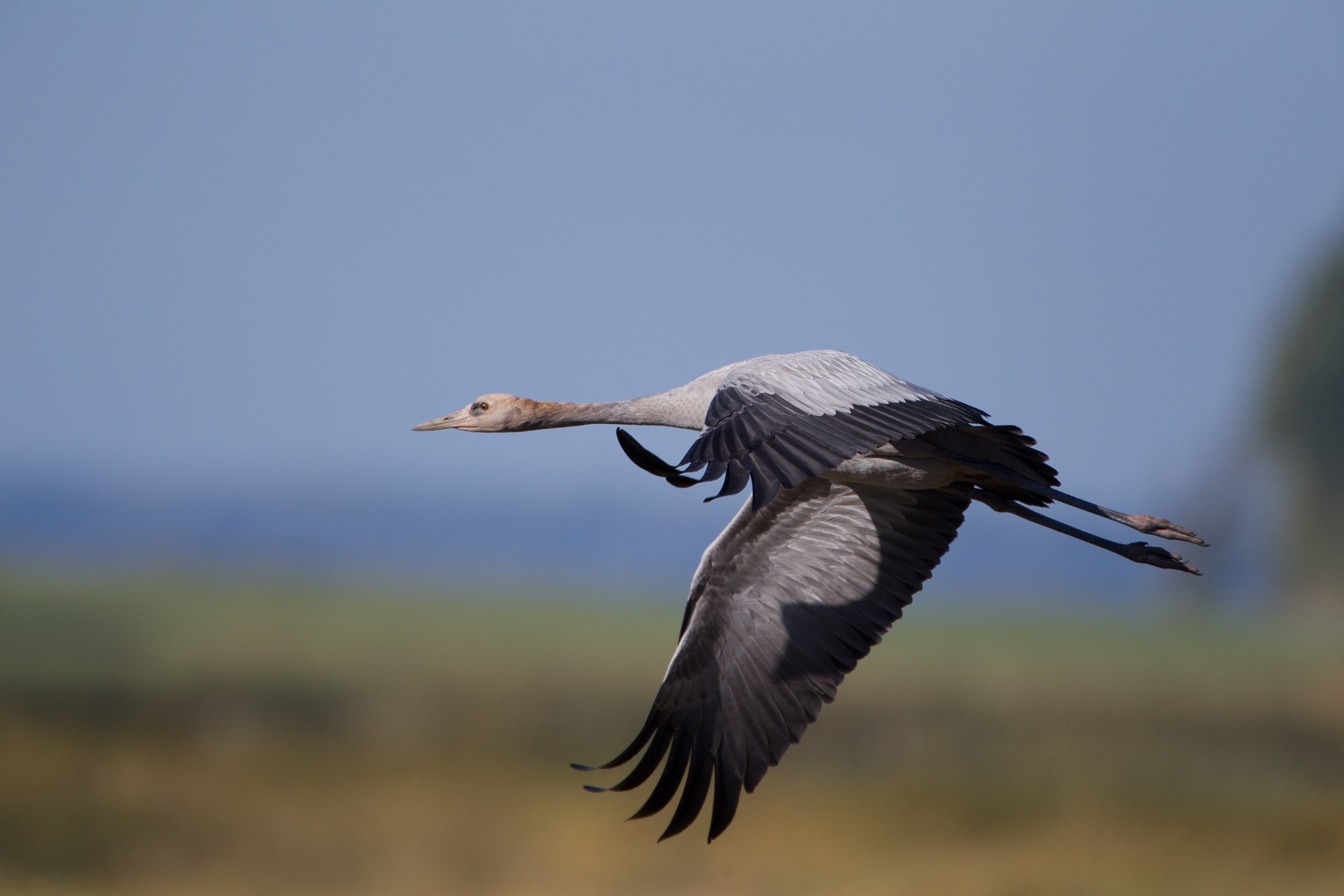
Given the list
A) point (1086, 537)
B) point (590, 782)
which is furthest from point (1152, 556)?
point (590, 782)

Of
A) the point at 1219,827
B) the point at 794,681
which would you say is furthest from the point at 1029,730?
the point at 794,681

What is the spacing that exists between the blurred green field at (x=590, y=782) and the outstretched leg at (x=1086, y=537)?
7878 millimetres

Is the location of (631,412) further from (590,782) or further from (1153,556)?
(590,782)

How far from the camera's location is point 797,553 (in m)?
7.84

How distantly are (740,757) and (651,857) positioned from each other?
8576mm

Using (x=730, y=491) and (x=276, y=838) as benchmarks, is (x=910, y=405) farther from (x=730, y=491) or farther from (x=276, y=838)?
(x=276, y=838)

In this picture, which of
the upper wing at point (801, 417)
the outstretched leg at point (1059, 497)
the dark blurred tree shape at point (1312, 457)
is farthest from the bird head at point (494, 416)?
the dark blurred tree shape at point (1312, 457)

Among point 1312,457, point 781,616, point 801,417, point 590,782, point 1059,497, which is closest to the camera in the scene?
point 801,417

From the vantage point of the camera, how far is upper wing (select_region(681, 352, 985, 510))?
17.0 ft

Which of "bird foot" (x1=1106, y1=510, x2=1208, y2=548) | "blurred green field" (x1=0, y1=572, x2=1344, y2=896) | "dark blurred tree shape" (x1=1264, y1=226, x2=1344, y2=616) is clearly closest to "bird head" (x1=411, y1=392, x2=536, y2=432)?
"bird foot" (x1=1106, y1=510, x2=1208, y2=548)

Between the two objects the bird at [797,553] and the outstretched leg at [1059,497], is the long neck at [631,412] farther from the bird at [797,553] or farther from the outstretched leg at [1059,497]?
the outstretched leg at [1059,497]

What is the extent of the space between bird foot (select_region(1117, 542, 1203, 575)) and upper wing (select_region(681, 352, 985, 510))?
163cm

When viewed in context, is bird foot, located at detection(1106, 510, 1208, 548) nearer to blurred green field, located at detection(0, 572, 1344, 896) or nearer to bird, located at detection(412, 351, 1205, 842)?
bird, located at detection(412, 351, 1205, 842)

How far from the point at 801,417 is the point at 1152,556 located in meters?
2.83
